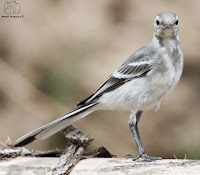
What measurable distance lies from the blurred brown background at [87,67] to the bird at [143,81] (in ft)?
6.36

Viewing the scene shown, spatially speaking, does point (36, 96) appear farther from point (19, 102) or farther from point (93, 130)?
point (93, 130)

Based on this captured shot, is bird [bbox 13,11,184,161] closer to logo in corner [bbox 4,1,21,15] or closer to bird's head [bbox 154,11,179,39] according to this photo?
bird's head [bbox 154,11,179,39]

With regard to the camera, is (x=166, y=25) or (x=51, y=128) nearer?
(x=166, y=25)

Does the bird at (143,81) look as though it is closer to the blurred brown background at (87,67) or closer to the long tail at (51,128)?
the long tail at (51,128)

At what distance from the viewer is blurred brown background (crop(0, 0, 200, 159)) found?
6285mm

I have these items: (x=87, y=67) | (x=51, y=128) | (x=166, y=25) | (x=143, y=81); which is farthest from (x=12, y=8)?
(x=166, y=25)

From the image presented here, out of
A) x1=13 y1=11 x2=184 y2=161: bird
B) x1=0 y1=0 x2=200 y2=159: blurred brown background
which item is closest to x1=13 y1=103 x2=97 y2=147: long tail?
x1=13 y1=11 x2=184 y2=161: bird


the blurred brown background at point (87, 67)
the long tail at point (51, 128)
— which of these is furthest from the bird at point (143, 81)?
the blurred brown background at point (87, 67)

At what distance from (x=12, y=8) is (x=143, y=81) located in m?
3.92

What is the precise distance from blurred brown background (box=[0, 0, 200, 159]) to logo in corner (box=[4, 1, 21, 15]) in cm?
9

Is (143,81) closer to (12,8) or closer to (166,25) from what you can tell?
(166,25)

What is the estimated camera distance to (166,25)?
387 cm

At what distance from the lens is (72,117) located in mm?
4348

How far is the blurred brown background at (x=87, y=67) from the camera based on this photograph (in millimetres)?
6285
